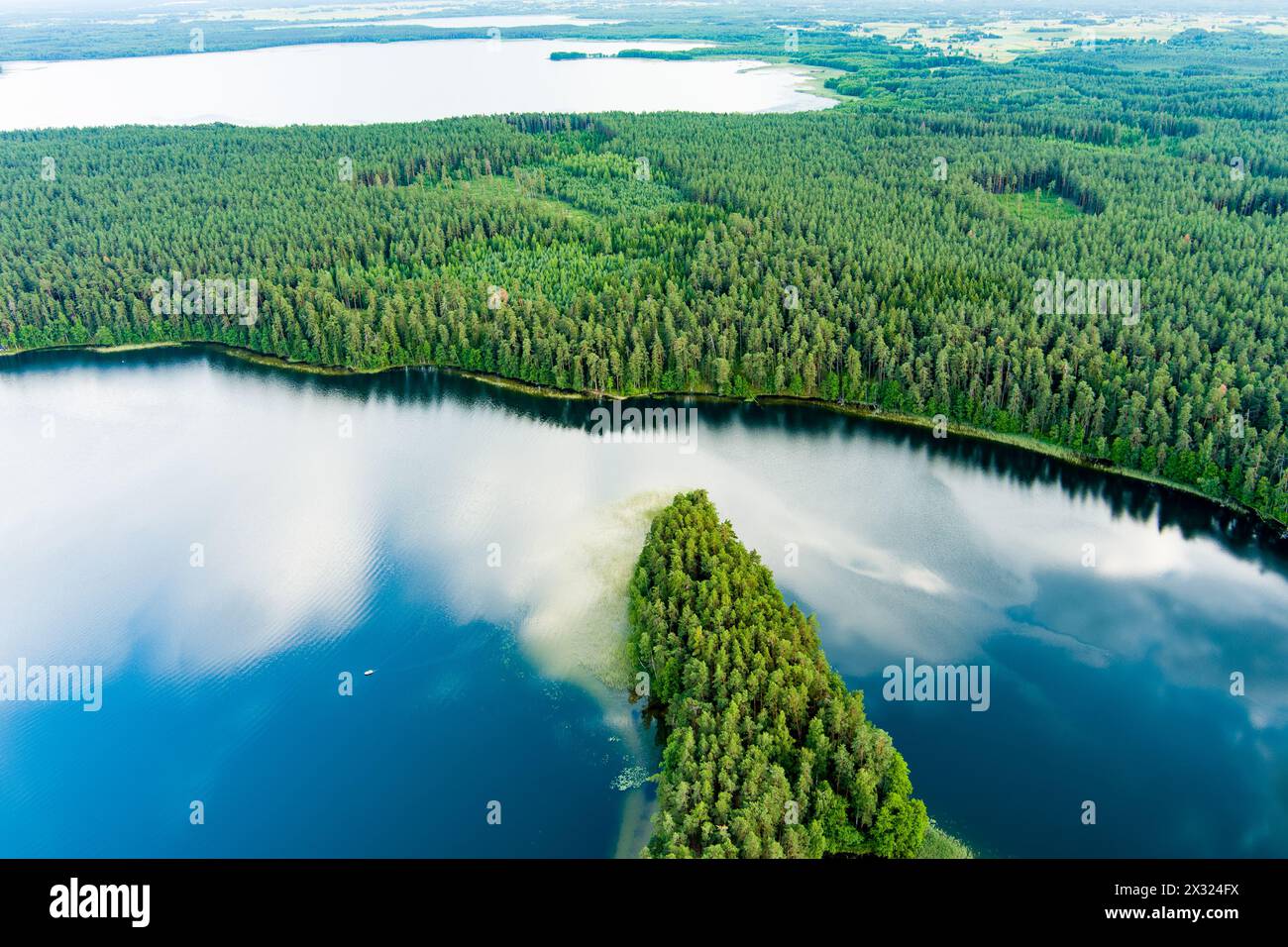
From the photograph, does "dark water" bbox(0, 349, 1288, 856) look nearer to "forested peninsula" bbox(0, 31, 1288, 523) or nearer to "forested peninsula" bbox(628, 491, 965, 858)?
"forested peninsula" bbox(628, 491, 965, 858)

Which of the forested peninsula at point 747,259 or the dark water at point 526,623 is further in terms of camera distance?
the forested peninsula at point 747,259

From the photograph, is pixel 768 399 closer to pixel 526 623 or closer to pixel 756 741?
pixel 526 623

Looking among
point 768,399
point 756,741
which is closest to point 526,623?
point 756,741

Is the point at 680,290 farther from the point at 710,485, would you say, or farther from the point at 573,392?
the point at 710,485

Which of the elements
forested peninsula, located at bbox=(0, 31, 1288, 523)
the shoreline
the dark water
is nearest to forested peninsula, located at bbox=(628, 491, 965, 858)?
the dark water

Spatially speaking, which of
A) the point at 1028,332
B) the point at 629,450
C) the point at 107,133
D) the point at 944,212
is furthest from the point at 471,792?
the point at 107,133

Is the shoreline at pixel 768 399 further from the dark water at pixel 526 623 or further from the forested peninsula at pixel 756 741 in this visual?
the forested peninsula at pixel 756 741

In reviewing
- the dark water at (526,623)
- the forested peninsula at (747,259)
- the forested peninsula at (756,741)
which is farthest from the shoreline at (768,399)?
the forested peninsula at (756,741)
